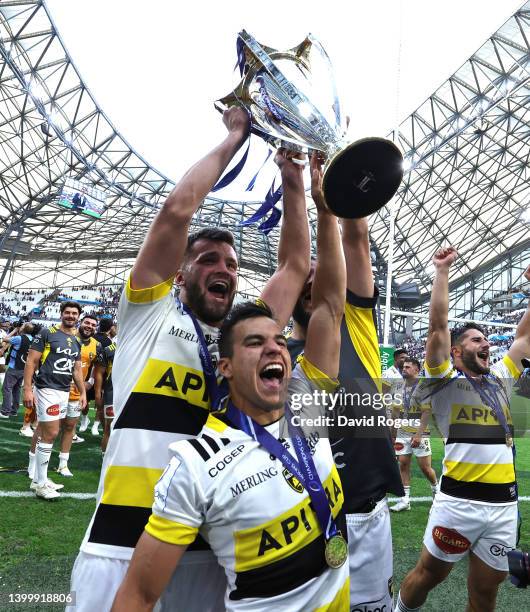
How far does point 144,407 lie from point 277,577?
64cm

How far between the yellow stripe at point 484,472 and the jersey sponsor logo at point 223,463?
2181 millimetres

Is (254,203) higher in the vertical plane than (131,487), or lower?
higher

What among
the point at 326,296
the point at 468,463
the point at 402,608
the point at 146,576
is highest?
the point at 326,296

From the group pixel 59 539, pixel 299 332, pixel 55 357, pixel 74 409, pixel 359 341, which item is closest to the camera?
pixel 359 341

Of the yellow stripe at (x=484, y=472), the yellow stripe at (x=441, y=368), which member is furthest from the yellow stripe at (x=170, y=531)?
the yellow stripe at (x=484, y=472)

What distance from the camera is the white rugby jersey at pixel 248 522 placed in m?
1.20

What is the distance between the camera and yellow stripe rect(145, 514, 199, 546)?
3.83 ft

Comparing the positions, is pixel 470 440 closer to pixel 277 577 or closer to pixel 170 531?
pixel 277 577

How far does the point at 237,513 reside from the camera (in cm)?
122

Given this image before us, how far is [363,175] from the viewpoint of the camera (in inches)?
58.7

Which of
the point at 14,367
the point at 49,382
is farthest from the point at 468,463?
the point at 14,367

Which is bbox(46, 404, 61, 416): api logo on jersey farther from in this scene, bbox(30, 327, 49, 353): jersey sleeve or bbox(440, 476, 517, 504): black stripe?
bbox(440, 476, 517, 504): black stripe

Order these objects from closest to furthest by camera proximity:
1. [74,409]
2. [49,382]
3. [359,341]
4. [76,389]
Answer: [359,341] < [49,382] < [74,409] < [76,389]

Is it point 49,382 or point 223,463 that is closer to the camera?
point 223,463
